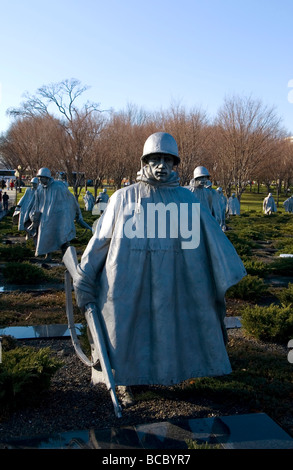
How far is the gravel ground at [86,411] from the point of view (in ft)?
12.1

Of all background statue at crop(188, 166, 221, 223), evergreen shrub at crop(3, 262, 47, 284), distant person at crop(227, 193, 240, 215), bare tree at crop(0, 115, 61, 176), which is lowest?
evergreen shrub at crop(3, 262, 47, 284)

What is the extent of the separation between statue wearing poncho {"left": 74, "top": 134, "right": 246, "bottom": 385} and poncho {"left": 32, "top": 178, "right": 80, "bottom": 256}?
7070 mm

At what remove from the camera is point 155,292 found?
376 cm

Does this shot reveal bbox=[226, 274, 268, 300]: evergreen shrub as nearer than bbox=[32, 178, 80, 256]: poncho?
Yes

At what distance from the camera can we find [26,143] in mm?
40906

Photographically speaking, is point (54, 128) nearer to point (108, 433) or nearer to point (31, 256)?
point (31, 256)

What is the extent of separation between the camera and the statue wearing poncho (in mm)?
3721

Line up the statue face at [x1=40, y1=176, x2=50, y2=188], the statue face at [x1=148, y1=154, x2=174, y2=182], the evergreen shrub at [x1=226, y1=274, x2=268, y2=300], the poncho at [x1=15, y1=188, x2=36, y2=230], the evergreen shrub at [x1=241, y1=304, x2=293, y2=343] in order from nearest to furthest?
1. the statue face at [x1=148, y1=154, x2=174, y2=182]
2. the evergreen shrub at [x1=241, y1=304, x2=293, y2=343]
3. the evergreen shrub at [x1=226, y1=274, x2=268, y2=300]
4. the statue face at [x1=40, y1=176, x2=50, y2=188]
5. the poncho at [x1=15, y1=188, x2=36, y2=230]

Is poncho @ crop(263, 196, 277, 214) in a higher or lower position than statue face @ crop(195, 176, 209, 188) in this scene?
lower

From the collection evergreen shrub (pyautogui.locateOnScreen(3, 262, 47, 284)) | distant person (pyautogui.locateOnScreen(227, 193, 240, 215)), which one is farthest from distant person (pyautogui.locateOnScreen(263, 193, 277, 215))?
evergreen shrub (pyautogui.locateOnScreen(3, 262, 47, 284))

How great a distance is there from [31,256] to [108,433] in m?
9.17

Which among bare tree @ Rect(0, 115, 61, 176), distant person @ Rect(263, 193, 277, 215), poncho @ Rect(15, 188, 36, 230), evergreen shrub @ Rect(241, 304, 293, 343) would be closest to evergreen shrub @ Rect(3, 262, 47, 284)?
poncho @ Rect(15, 188, 36, 230)

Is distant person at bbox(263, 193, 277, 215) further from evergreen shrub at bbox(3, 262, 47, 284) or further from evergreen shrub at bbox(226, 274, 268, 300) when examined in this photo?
evergreen shrub at bbox(3, 262, 47, 284)

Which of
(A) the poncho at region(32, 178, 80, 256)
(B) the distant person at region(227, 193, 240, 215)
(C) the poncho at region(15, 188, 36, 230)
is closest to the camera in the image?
(A) the poncho at region(32, 178, 80, 256)
